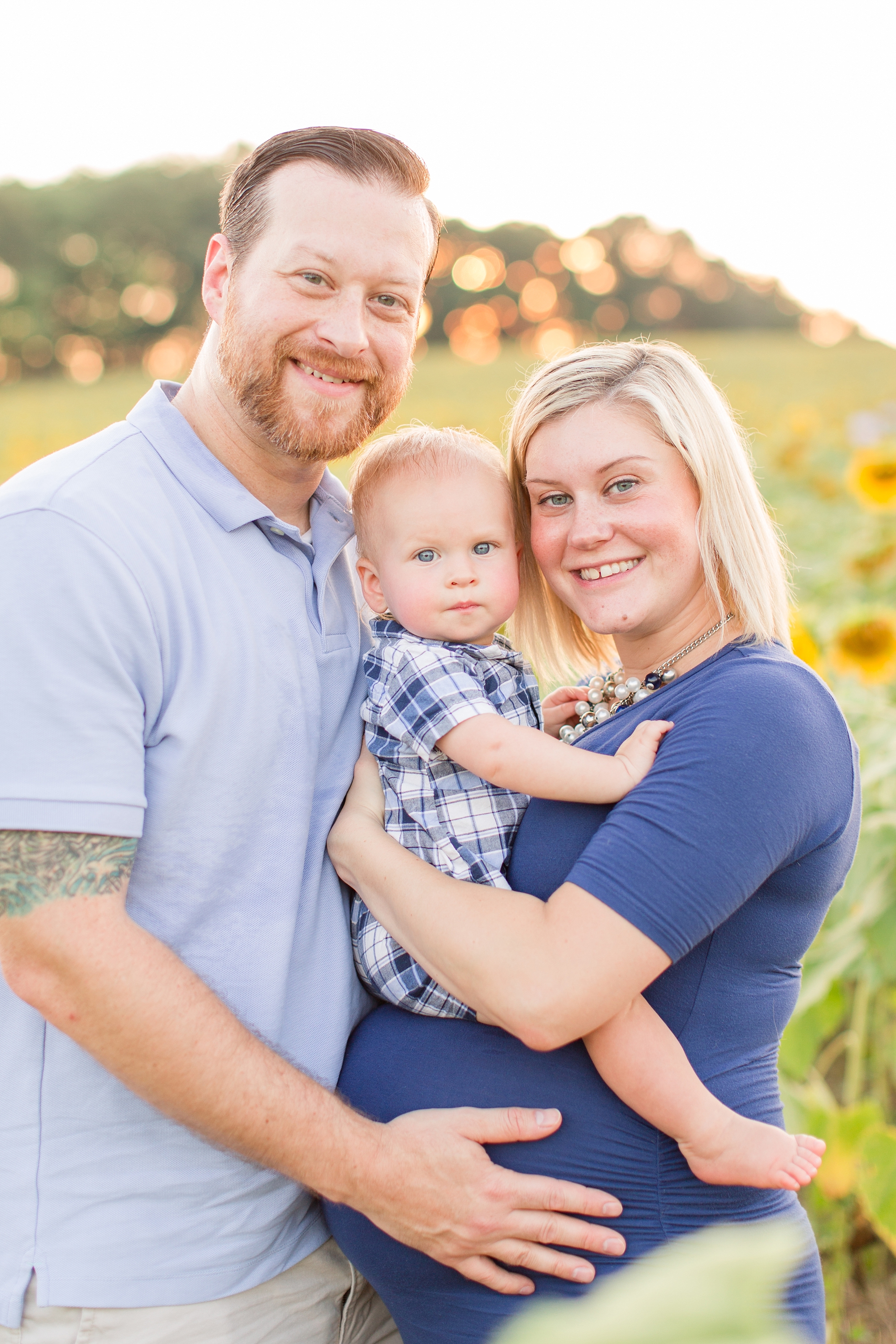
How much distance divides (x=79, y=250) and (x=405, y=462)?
50.3m

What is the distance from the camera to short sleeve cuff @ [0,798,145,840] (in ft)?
4.84

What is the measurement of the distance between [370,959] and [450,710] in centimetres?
48

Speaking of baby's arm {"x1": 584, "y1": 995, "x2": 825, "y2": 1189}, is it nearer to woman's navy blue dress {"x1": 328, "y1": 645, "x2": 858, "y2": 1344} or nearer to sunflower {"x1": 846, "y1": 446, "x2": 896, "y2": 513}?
woman's navy blue dress {"x1": 328, "y1": 645, "x2": 858, "y2": 1344}

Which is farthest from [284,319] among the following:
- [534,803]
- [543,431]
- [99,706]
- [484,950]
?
[484,950]

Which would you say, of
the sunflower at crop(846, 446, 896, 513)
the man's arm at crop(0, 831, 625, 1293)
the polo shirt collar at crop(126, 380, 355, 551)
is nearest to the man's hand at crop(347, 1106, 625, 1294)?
the man's arm at crop(0, 831, 625, 1293)

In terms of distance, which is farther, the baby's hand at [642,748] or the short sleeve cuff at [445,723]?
the short sleeve cuff at [445,723]

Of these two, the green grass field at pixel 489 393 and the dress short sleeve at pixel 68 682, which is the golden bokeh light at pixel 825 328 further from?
the dress short sleeve at pixel 68 682

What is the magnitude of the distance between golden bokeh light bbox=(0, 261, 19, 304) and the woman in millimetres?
46381

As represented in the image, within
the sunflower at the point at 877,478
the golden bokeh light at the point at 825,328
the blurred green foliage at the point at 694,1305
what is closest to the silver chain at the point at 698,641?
the blurred green foliage at the point at 694,1305

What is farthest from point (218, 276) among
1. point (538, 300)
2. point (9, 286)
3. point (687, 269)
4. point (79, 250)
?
point (687, 269)

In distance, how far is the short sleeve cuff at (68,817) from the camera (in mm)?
1476

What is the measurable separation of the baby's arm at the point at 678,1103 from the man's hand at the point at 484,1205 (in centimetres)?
14

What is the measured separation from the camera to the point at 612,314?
54.9 metres

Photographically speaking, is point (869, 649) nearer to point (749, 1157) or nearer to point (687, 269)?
point (749, 1157)
